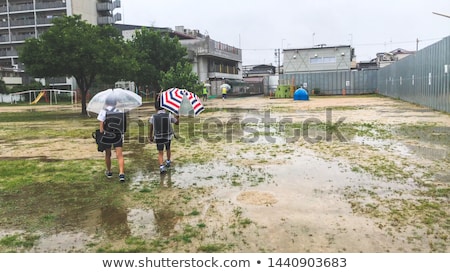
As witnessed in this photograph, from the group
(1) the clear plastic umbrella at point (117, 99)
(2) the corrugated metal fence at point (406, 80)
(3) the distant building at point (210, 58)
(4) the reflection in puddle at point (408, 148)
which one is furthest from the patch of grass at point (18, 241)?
(3) the distant building at point (210, 58)

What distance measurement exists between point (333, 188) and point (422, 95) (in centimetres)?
1945

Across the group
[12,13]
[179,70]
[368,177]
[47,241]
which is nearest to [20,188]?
[47,241]

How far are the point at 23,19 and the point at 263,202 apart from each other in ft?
217

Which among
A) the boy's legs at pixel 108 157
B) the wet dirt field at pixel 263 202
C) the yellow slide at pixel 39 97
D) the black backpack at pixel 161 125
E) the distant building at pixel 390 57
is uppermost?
the distant building at pixel 390 57

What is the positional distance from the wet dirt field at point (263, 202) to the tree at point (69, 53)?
44.0 feet

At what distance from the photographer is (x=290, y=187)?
6.57 metres

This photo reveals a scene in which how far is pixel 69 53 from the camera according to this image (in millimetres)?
22781

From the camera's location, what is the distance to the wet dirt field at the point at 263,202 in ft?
14.4

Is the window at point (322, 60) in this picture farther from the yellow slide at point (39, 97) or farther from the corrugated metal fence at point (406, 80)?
the yellow slide at point (39, 97)

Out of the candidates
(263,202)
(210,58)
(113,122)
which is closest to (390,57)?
(210,58)

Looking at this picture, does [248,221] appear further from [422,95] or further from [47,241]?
[422,95]

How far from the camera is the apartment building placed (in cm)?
6041

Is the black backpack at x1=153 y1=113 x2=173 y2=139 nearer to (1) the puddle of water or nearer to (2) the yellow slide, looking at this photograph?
(1) the puddle of water

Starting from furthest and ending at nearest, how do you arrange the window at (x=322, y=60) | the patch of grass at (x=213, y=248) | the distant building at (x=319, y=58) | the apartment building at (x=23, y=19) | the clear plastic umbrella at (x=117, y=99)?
the apartment building at (x=23, y=19), the window at (x=322, y=60), the distant building at (x=319, y=58), the clear plastic umbrella at (x=117, y=99), the patch of grass at (x=213, y=248)
